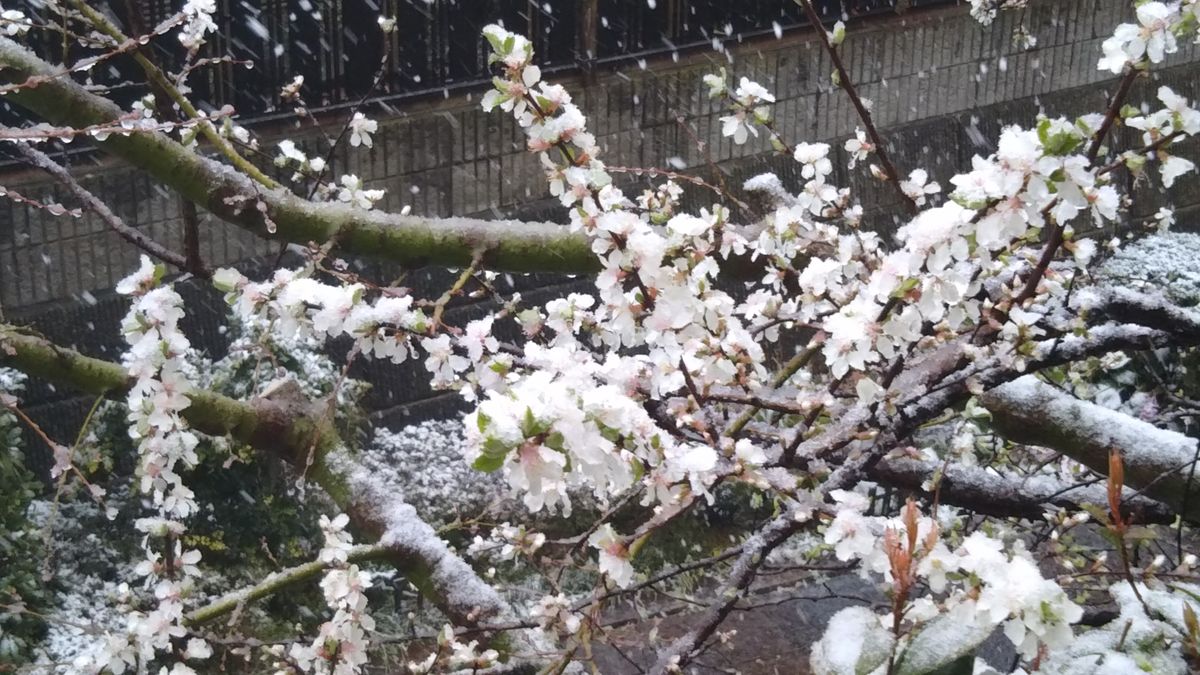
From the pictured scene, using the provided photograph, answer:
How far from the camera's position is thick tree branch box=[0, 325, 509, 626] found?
2744mm

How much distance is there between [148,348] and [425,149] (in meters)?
4.49

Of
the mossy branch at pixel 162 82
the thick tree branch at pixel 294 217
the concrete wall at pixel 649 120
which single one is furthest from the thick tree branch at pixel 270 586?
the concrete wall at pixel 649 120

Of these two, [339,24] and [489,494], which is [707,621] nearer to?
[489,494]

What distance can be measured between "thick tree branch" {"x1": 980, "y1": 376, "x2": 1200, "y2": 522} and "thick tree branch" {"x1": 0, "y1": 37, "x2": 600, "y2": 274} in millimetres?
1187

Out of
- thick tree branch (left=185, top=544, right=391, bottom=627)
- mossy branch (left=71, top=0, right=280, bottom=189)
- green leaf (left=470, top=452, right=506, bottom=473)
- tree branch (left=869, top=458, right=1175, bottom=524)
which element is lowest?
thick tree branch (left=185, top=544, right=391, bottom=627)

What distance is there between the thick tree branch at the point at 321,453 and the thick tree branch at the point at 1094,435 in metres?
1.32

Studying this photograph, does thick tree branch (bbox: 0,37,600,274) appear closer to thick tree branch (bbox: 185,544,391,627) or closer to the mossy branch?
the mossy branch

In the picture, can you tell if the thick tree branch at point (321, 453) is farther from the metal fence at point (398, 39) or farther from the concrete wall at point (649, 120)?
the metal fence at point (398, 39)

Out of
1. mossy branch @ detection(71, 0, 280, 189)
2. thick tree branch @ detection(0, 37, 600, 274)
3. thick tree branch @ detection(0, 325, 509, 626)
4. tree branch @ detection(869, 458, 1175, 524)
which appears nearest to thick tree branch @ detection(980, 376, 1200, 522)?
tree branch @ detection(869, 458, 1175, 524)

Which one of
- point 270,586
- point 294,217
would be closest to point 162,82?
point 294,217

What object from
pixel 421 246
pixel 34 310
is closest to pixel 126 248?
pixel 34 310

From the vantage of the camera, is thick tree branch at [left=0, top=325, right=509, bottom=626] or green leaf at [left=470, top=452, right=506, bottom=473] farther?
thick tree branch at [left=0, top=325, right=509, bottom=626]

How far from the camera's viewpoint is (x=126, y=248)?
545 cm

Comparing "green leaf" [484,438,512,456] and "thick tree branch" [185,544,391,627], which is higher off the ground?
"green leaf" [484,438,512,456]
